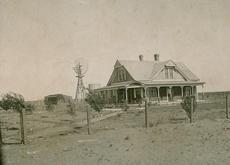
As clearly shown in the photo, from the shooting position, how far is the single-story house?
3466cm

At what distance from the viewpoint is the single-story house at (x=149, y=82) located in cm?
3466

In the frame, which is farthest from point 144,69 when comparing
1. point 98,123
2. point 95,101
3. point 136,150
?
point 136,150

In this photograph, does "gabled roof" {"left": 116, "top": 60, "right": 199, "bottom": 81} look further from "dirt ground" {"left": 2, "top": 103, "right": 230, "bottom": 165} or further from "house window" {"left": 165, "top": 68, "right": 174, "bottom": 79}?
"dirt ground" {"left": 2, "top": 103, "right": 230, "bottom": 165}

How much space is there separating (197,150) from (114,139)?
3.49 m

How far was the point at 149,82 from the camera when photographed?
3422 centimetres

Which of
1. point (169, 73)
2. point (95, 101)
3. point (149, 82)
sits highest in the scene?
point (169, 73)

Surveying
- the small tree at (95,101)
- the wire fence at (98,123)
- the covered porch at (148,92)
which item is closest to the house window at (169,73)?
the covered porch at (148,92)

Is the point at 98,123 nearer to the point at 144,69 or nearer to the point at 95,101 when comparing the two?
the point at 95,101

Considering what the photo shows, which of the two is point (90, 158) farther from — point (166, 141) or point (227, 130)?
point (227, 130)

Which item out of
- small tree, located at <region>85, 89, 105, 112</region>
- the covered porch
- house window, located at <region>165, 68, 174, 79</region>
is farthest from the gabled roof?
small tree, located at <region>85, 89, 105, 112</region>

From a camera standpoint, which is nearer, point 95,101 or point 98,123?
point 98,123

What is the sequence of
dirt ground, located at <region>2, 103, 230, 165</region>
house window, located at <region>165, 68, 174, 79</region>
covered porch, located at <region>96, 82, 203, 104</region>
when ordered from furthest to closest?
house window, located at <region>165, 68, 174, 79</region>
covered porch, located at <region>96, 82, 203, 104</region>
dirt ground, located at <region>2, 103, 230, 165</region>

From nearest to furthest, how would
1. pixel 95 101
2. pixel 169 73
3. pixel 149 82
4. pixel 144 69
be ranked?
pixel 95 101 → pixel 149 82 → pixel 169 73 → pixel 144 69

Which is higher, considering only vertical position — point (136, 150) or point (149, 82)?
point (149, 82)
